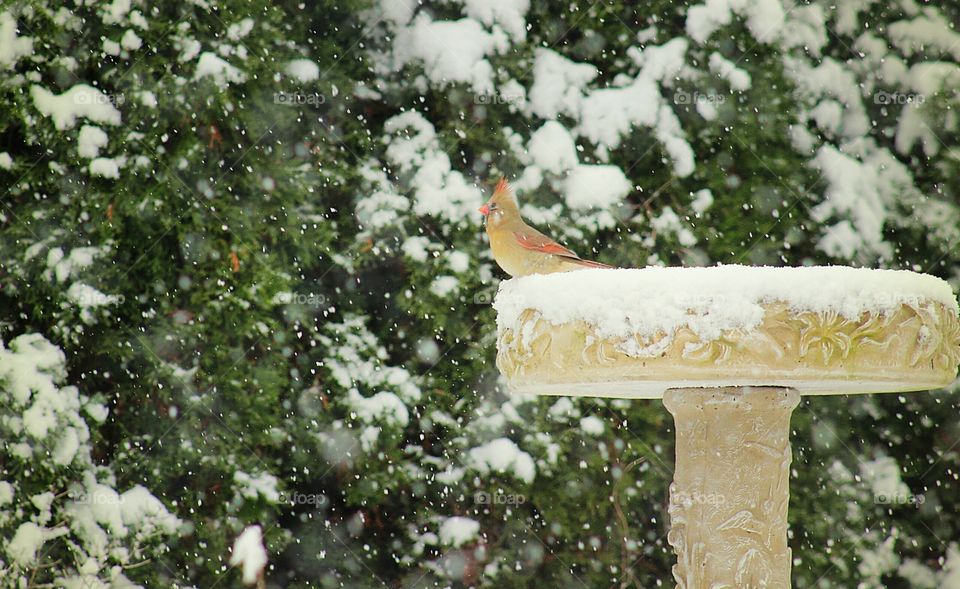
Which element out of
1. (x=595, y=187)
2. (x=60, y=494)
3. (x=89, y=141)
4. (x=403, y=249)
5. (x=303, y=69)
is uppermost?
(x=303, y=69)

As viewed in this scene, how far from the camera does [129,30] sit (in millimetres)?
3973

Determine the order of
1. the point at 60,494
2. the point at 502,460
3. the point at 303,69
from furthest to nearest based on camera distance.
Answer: the point at 303,69
the point at 502,460
the point at 60,494

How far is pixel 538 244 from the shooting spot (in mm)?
2629

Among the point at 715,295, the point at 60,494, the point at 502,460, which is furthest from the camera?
the point at 502,460

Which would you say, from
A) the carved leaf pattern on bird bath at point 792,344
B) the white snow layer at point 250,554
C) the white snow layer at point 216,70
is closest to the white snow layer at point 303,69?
the white snow layer at point 216,70

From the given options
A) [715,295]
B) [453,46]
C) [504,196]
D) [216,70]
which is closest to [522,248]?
[504,196]

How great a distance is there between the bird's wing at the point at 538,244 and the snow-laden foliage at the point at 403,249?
53.7 inches

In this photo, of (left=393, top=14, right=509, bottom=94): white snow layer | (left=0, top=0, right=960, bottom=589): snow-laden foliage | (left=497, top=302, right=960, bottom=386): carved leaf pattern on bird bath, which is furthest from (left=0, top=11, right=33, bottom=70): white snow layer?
(left=497, top=302, right=960, bottom=386): carved leaf pattern on bird bath

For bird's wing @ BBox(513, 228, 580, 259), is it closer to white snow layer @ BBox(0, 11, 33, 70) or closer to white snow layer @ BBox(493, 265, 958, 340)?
white snow layer @ BBox(493, 265, 958, 340)

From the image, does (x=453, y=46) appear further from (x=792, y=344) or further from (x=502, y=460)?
(x=792, y=344)

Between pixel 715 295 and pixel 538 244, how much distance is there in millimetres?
806

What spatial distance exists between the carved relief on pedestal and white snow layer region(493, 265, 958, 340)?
1.39 feet

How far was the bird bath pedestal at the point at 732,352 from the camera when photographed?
190 cm

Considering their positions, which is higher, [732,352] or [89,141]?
[732,352]
